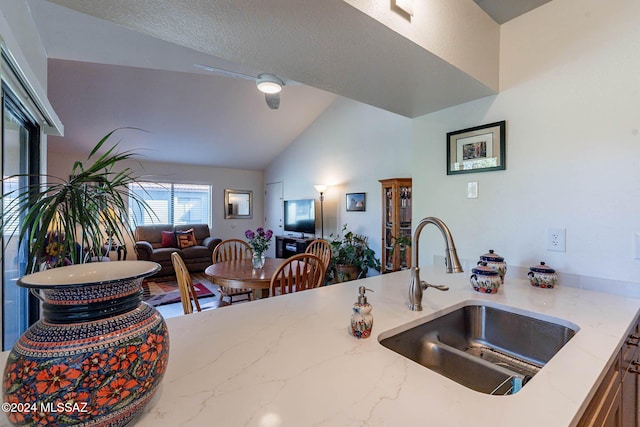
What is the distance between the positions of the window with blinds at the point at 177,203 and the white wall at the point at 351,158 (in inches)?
84.8

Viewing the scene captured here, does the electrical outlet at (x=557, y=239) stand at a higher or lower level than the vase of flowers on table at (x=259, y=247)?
higher

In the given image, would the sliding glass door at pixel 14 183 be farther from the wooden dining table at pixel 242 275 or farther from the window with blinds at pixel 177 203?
the window with blinds at pixel 177 203

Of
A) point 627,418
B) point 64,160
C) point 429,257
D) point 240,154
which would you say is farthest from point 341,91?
point 64,160

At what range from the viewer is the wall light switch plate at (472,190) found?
6.00 ft

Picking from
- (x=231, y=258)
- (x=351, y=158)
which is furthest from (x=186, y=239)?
(x=351, y=158)

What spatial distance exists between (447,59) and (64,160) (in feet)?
21.4

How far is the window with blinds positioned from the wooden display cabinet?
4.50 meters

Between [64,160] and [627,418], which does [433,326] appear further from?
[64,160]

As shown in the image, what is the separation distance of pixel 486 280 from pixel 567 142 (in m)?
0.83

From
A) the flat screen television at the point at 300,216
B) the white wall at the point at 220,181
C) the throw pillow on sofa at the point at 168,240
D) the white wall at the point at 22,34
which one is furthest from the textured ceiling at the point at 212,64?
the throw pillow on sofa at the point at 168,240

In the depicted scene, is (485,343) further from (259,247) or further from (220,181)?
(220,181)

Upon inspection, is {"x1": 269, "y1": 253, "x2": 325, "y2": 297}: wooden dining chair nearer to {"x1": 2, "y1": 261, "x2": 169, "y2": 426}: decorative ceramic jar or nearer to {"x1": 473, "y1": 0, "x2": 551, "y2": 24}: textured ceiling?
{"x1": 2, "y1": 261, "x2": 169, "y2": 426}: decorative ceramic jar

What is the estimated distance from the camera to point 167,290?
436 cm

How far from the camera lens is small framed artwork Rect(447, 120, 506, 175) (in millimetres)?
1708
